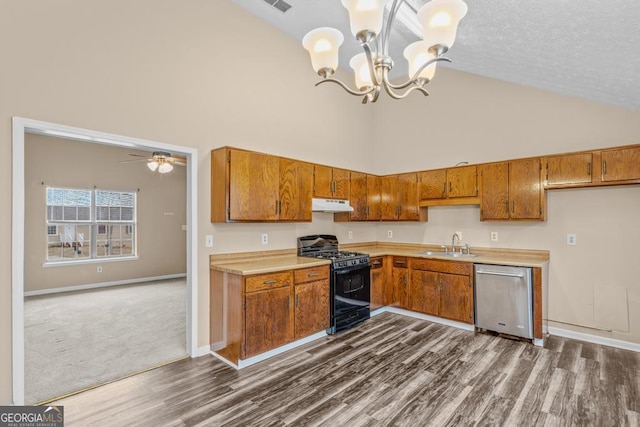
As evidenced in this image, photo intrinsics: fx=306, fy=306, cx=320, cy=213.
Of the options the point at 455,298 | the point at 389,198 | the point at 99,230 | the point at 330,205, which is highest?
the point at 389,198

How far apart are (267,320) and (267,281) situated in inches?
15.3

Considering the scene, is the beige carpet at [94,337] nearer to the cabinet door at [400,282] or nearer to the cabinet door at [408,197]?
the cabinet door at [400,282]

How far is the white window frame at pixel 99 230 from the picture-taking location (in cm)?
627

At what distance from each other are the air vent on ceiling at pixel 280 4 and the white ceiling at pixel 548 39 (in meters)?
0.07

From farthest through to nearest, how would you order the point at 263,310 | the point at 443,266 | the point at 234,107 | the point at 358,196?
1. the point at 358,196
2. the point at 443,266
3. the point at 234,107
4. the point at 263,310

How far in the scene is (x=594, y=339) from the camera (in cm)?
354

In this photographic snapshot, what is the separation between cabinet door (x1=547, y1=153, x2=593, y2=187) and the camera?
11.2 feet

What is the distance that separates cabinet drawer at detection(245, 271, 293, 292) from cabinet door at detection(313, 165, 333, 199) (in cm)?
129

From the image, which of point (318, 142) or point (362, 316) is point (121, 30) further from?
point (362, 316)

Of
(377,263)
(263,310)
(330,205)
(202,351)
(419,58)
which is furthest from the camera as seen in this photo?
(377,263)

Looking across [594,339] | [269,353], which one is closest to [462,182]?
[594,339]

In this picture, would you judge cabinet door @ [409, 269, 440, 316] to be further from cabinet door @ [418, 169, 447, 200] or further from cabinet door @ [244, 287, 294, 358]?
cabinet door @ [244, 287, 294, 358]

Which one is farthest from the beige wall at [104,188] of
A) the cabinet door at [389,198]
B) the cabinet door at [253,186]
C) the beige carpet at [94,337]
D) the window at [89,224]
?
the cabinet door at [389,198]

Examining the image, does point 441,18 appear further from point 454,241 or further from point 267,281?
point 454,241
